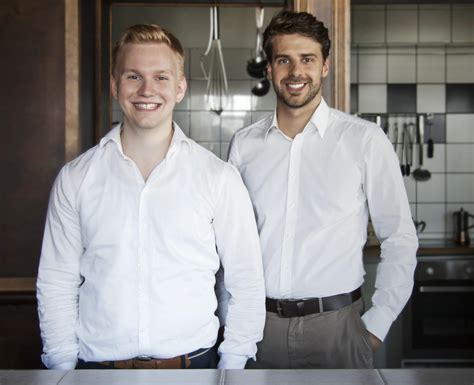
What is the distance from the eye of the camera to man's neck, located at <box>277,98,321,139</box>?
1.92 metres

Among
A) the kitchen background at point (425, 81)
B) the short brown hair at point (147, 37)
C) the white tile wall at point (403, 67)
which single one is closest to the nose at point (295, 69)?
the short brown hair at point (147, 37)

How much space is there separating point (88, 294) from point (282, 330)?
1.83 feet

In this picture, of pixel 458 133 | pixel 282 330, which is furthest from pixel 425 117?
pixel 282 330

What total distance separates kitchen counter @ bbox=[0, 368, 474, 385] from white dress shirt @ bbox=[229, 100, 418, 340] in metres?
0.67

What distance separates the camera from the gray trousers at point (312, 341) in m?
1.87

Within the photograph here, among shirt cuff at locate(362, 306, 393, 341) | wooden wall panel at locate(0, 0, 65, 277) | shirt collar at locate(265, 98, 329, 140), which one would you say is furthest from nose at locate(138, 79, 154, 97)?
shirt cuff at locate(362, 306, 393, 341)

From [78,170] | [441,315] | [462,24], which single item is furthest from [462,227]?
[78,170]

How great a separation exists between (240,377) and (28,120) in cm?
145

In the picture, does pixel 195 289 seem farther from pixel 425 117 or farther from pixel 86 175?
pixel 425 117

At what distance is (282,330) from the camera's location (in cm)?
188

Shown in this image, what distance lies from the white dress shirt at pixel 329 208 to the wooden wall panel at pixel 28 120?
0.74 m

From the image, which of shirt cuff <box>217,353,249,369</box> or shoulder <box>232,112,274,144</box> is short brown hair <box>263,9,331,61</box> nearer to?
shoulder <box>232,112,274,144</box>

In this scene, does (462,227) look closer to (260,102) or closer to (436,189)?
(436,189)

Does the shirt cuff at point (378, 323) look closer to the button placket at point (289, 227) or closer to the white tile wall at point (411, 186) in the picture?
the button placket at point (289, 227)
